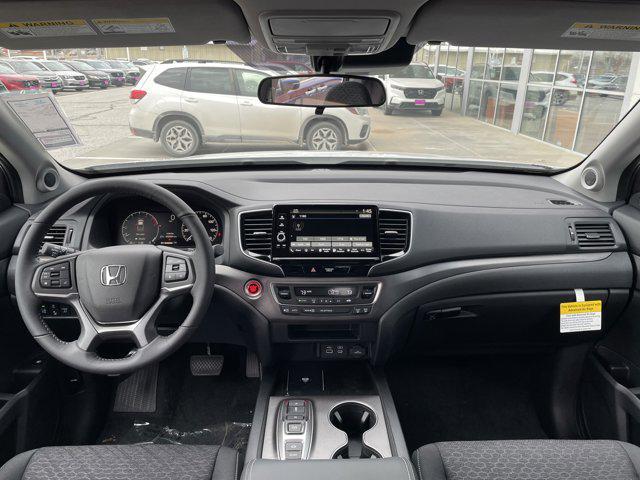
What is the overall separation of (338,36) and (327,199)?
759 millimetres

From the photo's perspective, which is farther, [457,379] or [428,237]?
[457,379]

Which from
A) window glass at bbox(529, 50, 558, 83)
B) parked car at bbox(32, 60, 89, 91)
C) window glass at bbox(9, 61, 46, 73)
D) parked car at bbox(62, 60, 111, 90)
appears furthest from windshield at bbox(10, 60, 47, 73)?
window glass at bbox(529, 50, 558, 83)

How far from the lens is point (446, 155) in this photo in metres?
2.72

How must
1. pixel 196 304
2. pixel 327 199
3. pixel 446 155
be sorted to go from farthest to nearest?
pixel 446 155, pixel 327 199, pixel 196 304

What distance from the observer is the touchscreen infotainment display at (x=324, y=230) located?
2.12m

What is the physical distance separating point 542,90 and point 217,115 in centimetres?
583

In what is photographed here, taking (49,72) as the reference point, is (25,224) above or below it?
below

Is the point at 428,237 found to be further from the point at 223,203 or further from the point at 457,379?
the point at 457,379

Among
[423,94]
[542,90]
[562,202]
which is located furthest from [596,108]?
[562,202]

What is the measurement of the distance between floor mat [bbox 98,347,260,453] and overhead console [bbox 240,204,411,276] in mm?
886

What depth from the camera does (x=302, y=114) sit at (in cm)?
274

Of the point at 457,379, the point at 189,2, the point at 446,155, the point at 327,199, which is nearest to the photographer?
the point at 189,2

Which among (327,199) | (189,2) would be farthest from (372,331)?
(189,2)

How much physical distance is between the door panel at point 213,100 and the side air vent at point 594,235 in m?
2.28
